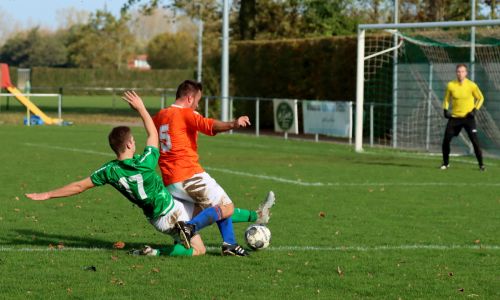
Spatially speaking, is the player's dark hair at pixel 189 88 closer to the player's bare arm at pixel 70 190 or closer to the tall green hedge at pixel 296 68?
the player's bare arm at pixel 70 190

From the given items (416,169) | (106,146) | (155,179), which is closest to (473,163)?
(416,169)

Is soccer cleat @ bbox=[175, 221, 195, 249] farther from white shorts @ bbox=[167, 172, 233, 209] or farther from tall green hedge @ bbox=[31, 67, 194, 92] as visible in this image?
tall green hedge @ bbox=[31, 67, 194, 92]

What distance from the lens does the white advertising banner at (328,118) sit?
2817 centimetres

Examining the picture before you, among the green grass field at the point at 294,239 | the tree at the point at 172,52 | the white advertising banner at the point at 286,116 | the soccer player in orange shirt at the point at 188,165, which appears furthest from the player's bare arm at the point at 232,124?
the tree at the point at 172,52

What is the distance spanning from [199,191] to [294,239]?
4.90 ft

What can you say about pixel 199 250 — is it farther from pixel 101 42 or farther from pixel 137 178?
pixel 101 42

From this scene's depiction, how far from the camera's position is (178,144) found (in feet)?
31.2

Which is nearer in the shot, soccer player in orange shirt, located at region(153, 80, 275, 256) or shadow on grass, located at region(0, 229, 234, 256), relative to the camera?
soccer player in orange shirt, located at region(153, 80, 275, 256)

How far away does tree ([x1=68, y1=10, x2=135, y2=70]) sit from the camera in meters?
99.8

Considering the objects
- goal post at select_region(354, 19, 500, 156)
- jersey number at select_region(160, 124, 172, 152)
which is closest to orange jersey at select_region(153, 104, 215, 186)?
jersey number at select_region(160, 124, 172, 152)

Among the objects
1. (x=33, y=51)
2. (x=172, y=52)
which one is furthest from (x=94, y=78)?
(x=33, y=51)

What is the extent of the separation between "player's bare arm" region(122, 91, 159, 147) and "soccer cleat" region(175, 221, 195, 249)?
0.72m

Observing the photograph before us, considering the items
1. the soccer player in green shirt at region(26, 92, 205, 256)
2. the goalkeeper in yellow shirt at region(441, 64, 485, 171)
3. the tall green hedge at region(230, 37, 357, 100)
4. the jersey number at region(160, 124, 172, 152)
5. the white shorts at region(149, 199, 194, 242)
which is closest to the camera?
the soccer player in green shirt at region(26, 92, 205, 256)

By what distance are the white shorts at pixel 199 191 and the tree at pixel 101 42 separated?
90735mm
